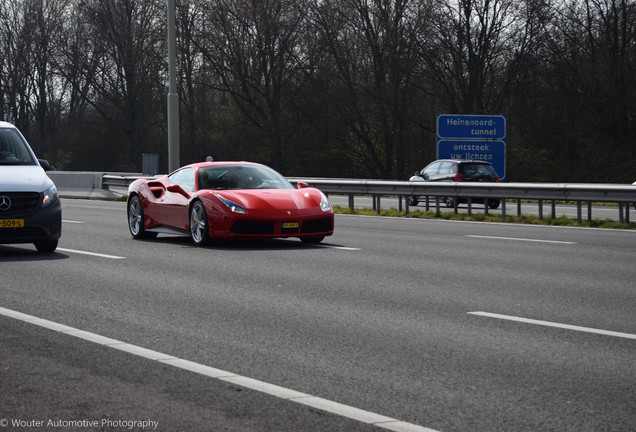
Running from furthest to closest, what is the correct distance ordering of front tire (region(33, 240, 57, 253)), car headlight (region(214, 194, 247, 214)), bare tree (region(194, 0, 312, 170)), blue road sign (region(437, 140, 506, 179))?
bare tree (region(194, 0, 312, 170)) < blue road sign (region(437, 140, 506, 179)) < car headlight (region(214, 194, 247, 214)) < front tire (region(33, 240, 57, 253))

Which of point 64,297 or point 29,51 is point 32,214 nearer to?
point 64,297

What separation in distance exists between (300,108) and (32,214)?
3896cm

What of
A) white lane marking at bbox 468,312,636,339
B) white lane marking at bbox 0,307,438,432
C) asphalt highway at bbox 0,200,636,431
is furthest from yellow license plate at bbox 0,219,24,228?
white lane marking at bbox 468,312,636,339

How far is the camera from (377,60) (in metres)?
46.8

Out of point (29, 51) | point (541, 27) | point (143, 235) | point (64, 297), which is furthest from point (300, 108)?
point (64, 297)

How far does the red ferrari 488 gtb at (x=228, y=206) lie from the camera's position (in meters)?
14.3

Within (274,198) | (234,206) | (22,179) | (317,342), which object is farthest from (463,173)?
(317,342)

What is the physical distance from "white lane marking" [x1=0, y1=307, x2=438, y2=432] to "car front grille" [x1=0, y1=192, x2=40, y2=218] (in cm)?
551

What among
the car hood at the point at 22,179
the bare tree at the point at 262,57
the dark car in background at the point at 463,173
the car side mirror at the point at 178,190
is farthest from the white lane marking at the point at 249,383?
the bare tree at the point at 262,57

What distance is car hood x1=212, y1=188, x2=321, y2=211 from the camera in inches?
565

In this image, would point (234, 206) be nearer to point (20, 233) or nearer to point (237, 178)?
point (237, 178)

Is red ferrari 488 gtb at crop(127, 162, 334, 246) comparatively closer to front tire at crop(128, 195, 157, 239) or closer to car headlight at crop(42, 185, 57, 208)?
front tire at crop(128, 195, 157, 239)

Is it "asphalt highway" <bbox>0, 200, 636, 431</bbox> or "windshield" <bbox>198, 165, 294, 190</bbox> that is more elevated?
"windshield" <bbox>198, 165, 294, 190</bbox>

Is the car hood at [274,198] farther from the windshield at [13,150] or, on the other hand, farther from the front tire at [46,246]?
the windshield at [13,150]
